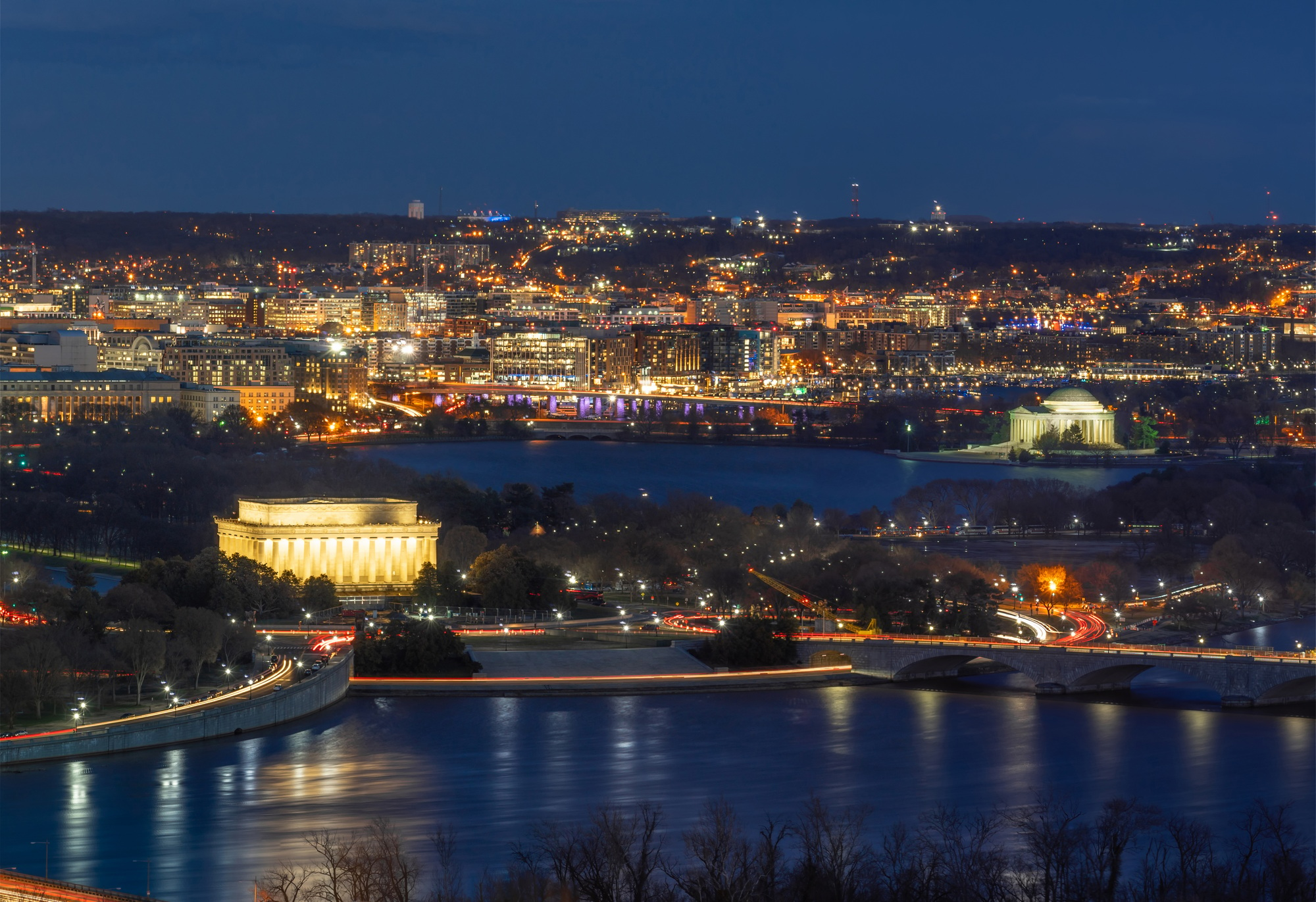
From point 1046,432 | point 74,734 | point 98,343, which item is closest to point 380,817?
point 74,734

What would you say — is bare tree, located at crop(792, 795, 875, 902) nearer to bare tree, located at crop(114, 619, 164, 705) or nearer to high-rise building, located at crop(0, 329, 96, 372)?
bare tree, located at crop(114, 619, 164, 705)

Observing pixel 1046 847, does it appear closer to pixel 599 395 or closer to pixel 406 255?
pixel 599 395

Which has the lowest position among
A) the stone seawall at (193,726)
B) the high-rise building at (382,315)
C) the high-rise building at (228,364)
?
the stone seawall at (193,726)

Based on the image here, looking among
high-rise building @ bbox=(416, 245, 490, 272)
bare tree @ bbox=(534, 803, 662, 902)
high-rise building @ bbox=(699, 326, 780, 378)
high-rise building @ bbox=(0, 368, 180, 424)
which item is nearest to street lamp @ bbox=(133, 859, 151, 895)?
bare tree @ bbox=(534, 803, 662, 902)

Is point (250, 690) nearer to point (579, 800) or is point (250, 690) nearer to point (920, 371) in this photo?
point (579, 800)

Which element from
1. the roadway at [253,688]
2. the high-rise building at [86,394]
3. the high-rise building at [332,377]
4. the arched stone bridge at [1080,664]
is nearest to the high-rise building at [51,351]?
the high-rise building at [86,394]

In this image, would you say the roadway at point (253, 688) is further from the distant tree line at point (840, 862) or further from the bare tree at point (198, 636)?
the distant tree line at point (840, 862)
